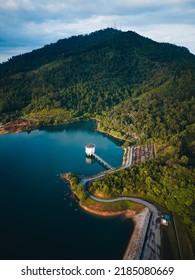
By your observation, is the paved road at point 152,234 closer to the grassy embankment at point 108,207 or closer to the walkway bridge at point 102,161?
the grassy embankment at point 108,207

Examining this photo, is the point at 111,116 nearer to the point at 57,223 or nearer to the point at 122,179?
the point at 122,179

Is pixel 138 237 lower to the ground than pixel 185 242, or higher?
higher

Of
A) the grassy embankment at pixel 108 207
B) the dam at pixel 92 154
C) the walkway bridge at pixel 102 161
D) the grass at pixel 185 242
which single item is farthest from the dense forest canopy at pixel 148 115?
the dam at pixel 92 154

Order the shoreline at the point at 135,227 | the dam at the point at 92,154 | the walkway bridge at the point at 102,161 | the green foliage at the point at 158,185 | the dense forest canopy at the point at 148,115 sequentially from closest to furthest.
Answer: the shoreline at the point at 135,227, the green foliage at the point at 158,185, the dense forest canopy at the point at 148,115, the walkway bridge at the point at 102,161, the dam at the point at 92,154

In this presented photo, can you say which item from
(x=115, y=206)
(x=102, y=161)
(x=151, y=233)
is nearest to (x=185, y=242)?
(x=151, y=233)

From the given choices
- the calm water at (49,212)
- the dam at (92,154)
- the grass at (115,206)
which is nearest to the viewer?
the calm water at (49,212)

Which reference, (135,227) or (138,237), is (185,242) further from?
(135,227)

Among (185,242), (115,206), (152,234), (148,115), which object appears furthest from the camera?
(148,115)

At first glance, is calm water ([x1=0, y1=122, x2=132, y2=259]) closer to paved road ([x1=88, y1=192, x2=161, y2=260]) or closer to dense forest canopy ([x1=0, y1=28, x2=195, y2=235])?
paved road ([x1=88, y1=192, x2=161, y2=260])

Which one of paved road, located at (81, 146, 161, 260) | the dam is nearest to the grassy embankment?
paved road, located at (81, 146, 161, 260)
